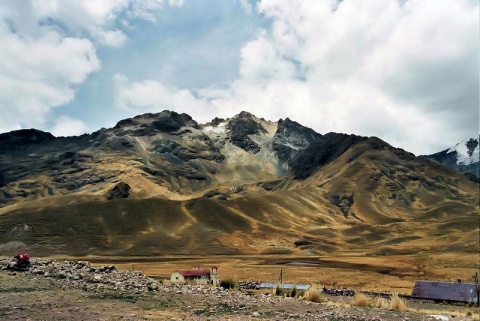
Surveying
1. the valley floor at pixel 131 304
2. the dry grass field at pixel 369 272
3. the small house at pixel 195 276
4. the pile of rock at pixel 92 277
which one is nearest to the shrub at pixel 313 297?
the valley floor at pixel 131 304

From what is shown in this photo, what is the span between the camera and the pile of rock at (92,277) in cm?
2834

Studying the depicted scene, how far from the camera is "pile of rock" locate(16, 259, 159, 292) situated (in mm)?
28344

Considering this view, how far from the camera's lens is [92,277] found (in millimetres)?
30141

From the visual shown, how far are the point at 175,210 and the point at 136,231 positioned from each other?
86.7ft

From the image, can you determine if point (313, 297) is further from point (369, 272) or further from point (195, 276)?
point (369, 272)

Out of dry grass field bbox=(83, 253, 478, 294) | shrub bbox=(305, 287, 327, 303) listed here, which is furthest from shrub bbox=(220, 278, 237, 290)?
dry grass field bbox=(83, 253, 478, 294)

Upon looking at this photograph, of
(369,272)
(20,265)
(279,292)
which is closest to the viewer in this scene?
(20,265)

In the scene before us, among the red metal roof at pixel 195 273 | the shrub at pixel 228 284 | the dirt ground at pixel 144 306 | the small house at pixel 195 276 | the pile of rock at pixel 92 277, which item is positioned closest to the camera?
the dirt ground at pixel 144 306

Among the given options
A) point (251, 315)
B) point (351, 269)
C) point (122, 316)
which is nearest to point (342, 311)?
point (251, 315)

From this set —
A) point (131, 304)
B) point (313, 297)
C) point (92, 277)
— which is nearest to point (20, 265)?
point (92, 277)

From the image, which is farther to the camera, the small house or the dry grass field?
the dry grass field

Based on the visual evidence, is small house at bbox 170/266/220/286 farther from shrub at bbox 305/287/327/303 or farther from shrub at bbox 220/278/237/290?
shrub at bbox 305/287/327/303

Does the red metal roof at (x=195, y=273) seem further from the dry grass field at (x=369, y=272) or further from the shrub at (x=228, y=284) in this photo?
the dry grass field at (x=369, y=272)

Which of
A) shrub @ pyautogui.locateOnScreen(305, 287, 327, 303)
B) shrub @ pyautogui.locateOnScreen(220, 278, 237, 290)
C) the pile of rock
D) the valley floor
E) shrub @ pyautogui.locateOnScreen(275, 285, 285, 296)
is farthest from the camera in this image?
shrub @ pyautogui.locateOnScreen(220, 278, 237, 290)
